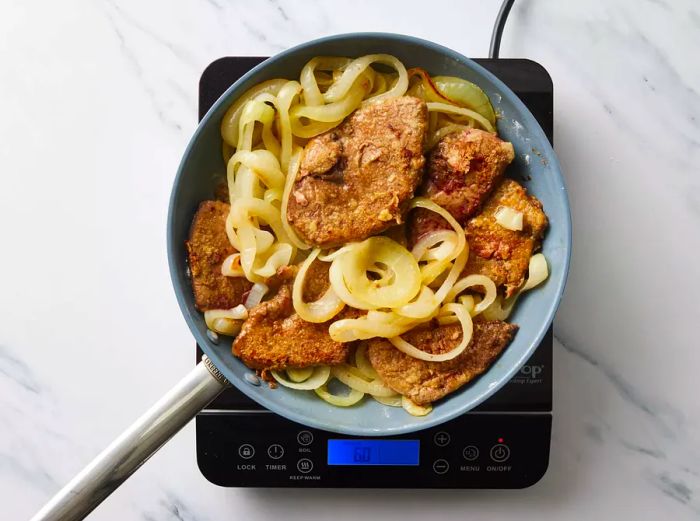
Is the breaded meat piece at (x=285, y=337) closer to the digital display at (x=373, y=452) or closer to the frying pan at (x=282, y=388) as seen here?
the frying pan at (x=282, y=388)

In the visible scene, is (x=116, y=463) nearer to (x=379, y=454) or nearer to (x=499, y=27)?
(x=379, y=454)

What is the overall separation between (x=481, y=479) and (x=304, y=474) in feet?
1.38

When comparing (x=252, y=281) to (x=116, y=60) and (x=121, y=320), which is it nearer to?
(x=121, y=320)

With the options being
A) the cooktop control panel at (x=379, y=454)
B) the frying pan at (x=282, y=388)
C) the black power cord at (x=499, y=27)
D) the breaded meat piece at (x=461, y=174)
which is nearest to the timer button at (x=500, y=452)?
the cooktop control panel at (x=379, y=454)

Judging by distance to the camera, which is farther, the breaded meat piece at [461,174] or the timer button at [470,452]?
the timer button at [470,452]

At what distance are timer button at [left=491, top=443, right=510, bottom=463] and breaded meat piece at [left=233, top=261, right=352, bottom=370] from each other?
46 centimetres

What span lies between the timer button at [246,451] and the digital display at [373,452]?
0.18 m

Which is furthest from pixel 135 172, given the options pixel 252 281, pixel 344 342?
pixel 344 342

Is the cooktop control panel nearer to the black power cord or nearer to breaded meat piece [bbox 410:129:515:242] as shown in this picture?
A: breaded meat piece [bbox 410:129:515:242]

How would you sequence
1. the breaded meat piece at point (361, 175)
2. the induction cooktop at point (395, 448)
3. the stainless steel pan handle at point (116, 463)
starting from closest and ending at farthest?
1. the stainless steel pan handle at point (116, 463)
2. the breaded meat piece at point (361, 175)
3. the induction cooktop at point (395, 448)

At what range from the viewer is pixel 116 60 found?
1804 millimetres

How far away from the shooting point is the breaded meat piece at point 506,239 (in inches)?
60.6

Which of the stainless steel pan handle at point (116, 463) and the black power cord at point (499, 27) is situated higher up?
the black power cord at point (499, 27)

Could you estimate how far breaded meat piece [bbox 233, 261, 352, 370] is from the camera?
1539mm
